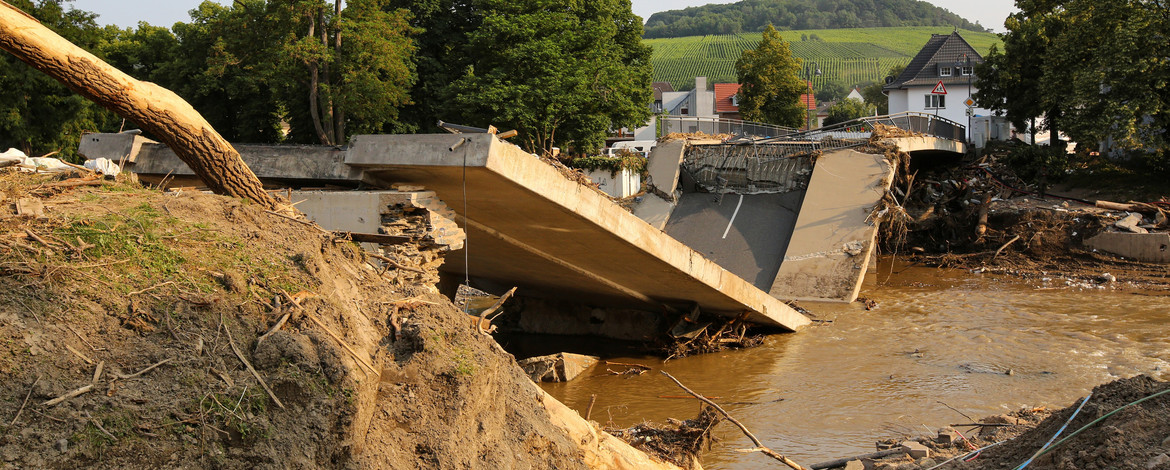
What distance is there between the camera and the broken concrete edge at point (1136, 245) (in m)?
17.7

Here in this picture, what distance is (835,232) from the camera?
1628 centimetres

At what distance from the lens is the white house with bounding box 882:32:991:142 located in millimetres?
54844

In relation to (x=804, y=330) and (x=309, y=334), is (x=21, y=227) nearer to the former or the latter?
(x=309, y=334)

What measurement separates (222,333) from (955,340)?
11141 millimetres

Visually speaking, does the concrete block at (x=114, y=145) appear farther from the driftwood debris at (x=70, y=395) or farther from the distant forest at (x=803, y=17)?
the distant forest at (x=803, y=17)

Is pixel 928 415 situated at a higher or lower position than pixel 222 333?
lower

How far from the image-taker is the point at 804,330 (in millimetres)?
13344

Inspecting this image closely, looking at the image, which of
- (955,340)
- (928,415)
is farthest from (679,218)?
(928,415)

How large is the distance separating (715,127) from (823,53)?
11818 cm

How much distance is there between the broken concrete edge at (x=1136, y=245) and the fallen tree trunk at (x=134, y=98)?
1834cm

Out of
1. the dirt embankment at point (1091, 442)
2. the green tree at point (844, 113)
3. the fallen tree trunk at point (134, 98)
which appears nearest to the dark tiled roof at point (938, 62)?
the green tree at point (844, 113)

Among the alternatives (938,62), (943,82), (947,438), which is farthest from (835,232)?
(938,62)

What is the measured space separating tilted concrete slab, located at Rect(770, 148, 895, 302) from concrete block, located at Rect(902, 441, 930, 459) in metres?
8.98

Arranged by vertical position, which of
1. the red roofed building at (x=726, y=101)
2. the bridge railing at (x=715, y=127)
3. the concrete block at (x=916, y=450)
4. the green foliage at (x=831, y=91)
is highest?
the green foliage at (x=831, y=91)
